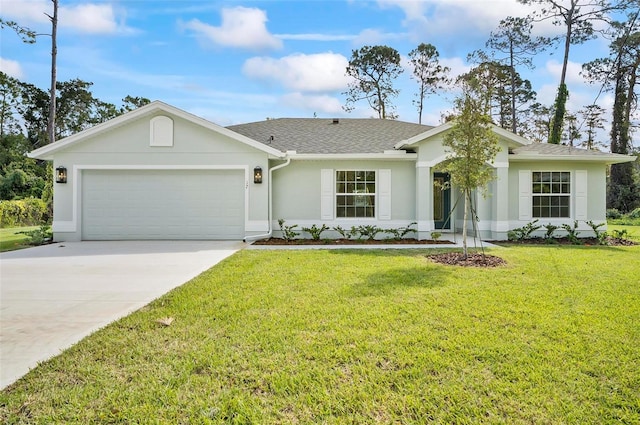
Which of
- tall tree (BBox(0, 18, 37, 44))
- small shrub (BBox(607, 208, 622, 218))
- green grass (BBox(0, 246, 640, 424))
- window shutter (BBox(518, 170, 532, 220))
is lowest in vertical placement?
green grass (BBox(0, 246, 640, 424))

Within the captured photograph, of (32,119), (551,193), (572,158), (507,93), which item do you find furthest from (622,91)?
(32,119)

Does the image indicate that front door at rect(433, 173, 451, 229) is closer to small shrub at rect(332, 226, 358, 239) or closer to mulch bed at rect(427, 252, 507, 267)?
small shrub at rect(332, 226, 358, 239)

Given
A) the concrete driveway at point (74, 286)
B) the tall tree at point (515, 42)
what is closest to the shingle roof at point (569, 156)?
the concrete driveway at point (74, 286)

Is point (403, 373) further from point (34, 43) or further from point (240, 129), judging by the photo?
point (34, 43)

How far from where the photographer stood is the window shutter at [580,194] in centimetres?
1174

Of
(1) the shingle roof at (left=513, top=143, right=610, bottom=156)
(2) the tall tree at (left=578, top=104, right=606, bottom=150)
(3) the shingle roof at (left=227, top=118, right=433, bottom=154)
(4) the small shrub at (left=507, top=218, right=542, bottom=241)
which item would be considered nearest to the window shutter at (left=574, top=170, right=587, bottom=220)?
(1) the shingle roof at (left=513, top=143, right=610, bottom=156)

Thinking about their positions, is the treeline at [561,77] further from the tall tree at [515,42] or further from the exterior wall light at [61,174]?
the exterior wall light at [61,174]

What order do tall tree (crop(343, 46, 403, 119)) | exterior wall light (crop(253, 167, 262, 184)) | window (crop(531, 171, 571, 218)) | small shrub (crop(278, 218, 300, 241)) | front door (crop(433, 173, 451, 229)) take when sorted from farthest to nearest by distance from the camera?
tall tree (crop(343, 46, 403, 119)), front door (crop(433, 173, 451, 229)), window (crop(531, 171, 571, 218)), small shrub (crop(278, 218, 300, 241)), exterior wall light (crop(253, 167, 262, 184))

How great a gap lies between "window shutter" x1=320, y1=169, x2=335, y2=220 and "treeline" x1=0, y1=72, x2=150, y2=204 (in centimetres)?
1902

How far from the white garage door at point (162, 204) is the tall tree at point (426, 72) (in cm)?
2105

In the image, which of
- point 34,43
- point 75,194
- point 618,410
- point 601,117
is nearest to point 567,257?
point 618,410

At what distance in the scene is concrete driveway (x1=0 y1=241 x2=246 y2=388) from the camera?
3.45 m

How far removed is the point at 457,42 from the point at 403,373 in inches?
808

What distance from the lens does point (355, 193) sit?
11711mm
